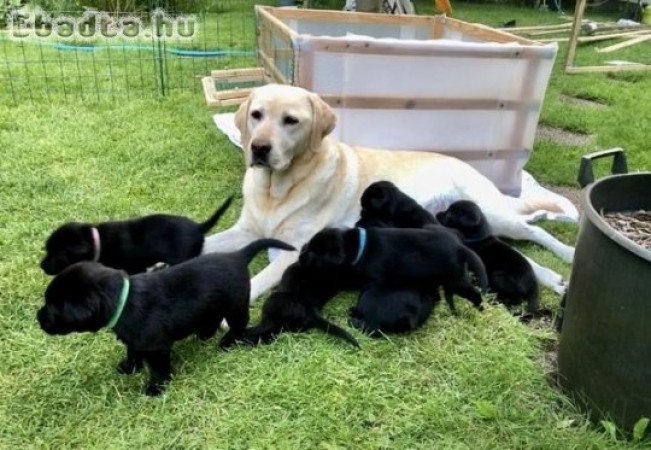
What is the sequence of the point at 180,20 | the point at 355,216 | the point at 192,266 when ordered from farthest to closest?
the point at 180,20 → the point at 355,216 → the point at 192,266

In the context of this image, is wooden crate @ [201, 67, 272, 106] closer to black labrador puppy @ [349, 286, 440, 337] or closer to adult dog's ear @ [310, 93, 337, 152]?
adult dog's ear @ [310, 93, 337, 152]

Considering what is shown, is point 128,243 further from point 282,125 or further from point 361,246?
point 361,246

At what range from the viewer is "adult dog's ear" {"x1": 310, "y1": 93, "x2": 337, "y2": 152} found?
3723 millimetres

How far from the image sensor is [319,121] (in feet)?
12.3

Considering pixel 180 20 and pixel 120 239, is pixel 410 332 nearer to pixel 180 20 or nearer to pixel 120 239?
pixel 120 239

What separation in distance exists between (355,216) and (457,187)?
820mm

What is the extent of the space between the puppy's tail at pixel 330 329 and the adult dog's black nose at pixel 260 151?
3.34 feet

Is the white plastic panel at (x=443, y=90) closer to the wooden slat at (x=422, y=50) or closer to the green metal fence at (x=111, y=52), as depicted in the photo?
the wooden slat at (x=422, y=50)

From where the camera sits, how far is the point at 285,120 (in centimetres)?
364

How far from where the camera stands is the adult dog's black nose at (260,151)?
11.6ft

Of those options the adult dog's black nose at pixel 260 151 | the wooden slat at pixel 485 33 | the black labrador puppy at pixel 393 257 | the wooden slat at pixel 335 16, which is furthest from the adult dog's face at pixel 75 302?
the wooden slat at pixel 335 16

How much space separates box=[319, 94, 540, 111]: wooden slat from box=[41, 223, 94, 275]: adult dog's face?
82.7 inches

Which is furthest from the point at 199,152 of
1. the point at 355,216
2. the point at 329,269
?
the point at 329,269

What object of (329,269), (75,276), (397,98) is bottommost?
(329,269)
